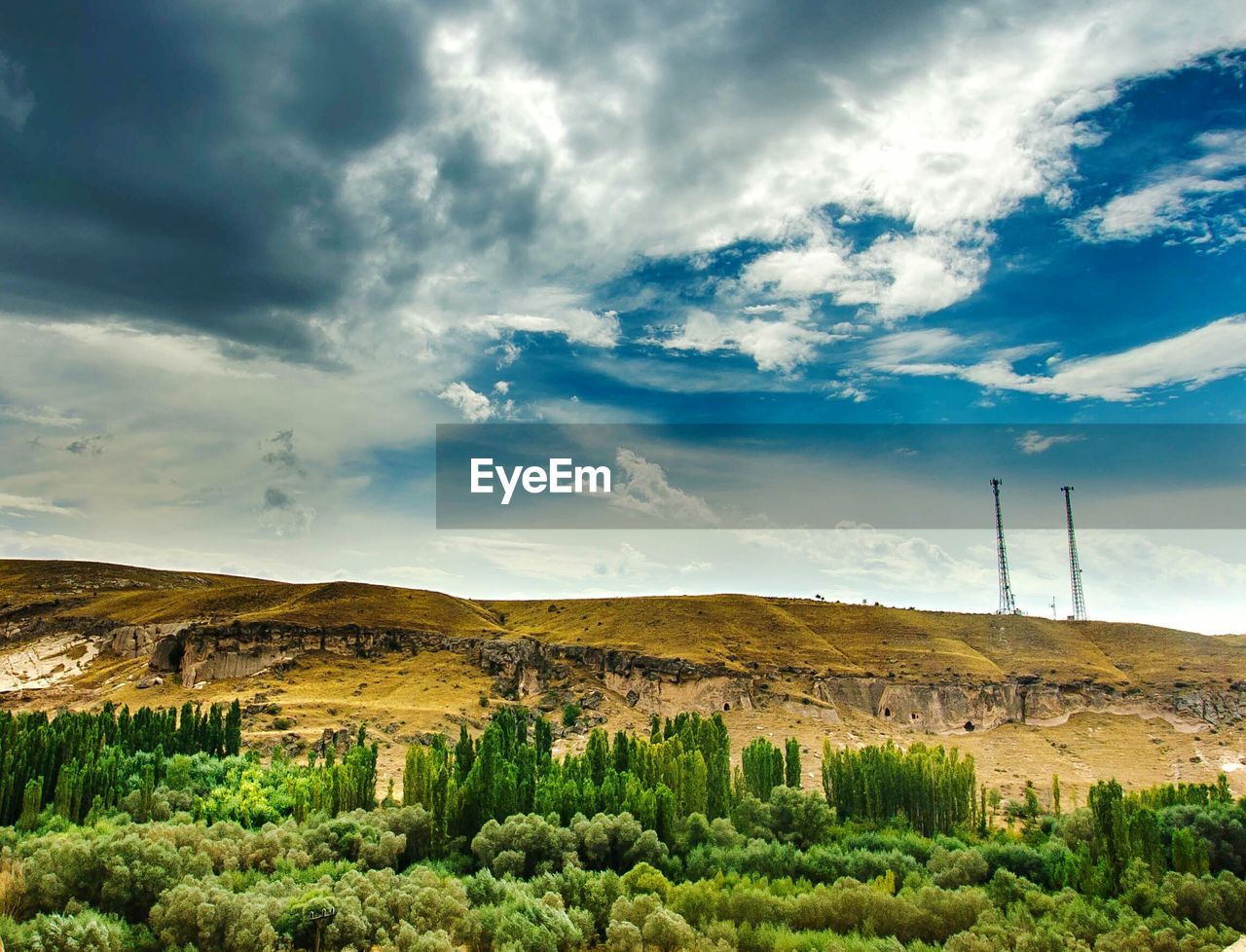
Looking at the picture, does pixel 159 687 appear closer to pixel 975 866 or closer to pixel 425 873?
pixel 425 873

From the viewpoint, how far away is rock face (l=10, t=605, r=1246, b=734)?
91.6 metres

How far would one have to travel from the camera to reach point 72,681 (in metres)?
106

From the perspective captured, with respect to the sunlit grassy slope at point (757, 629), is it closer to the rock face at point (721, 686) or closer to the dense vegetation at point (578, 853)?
the rock face at point (721, 686)

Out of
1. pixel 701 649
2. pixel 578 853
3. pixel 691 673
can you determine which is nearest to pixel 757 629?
pixel 701 649

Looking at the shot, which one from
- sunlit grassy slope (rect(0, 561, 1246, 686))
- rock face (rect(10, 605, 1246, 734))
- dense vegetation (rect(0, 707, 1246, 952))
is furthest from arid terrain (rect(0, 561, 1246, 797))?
dense vegetation (rect(0, 707, 1246, 952))

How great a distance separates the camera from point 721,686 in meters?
92.6

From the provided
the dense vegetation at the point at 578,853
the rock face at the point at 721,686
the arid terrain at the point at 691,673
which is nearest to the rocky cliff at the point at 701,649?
the rock face at the point at 721,686

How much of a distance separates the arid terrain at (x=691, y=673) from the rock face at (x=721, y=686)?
219 millimetres

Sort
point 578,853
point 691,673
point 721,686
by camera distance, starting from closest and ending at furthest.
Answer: point 578,853, point 721,686, point 691,673

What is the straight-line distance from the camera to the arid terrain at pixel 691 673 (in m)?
83.6

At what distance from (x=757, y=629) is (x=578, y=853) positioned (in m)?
78.1

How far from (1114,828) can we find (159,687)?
96.8 metres

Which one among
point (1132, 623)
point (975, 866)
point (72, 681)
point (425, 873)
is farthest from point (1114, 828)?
point (72, 681)

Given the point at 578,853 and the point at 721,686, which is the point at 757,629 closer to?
the point at 721,686
